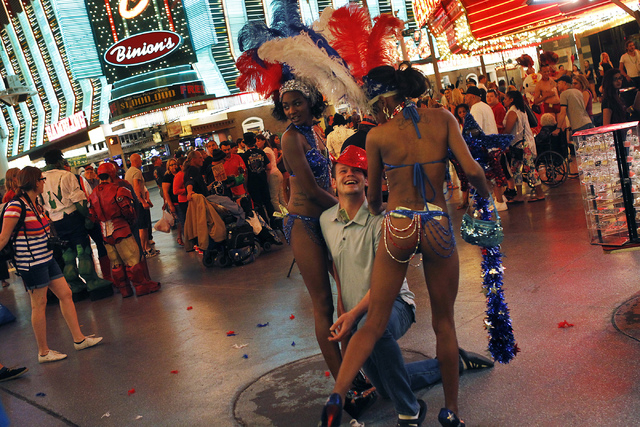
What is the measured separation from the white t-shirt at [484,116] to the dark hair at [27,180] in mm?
5650

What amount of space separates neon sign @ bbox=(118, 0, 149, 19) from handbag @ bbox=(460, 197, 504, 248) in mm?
29130

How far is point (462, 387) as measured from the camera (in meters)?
3.57

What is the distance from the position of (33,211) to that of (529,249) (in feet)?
16.0

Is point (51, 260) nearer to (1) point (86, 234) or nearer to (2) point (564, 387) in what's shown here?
(1) point (86, 234)

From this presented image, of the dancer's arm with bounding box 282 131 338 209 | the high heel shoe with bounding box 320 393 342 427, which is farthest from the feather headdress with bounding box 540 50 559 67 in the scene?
the high heel shoe with bounding box 320 393 342 427

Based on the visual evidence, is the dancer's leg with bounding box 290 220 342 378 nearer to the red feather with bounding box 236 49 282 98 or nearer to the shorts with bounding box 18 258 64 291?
the red feather with bounding box 236 49 282 98

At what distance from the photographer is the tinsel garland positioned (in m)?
3.58

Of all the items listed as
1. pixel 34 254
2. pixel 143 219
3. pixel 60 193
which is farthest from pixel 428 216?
pixel 143 219

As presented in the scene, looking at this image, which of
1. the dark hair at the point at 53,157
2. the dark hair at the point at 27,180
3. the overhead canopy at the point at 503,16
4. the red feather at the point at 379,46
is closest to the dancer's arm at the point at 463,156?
the red feather at the point at 379,46

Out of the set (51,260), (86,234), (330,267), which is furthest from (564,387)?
(86,234)

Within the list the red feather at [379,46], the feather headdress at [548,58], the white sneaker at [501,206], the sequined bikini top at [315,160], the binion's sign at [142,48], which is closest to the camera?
the red feather at [379,46]

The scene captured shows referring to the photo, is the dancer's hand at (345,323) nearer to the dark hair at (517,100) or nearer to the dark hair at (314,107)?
the dark hair at (314,107)

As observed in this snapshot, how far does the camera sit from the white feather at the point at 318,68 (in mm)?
3365

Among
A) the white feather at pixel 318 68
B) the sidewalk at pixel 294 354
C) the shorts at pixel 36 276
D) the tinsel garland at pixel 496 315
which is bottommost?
the sidewalk at pixel 294 354
